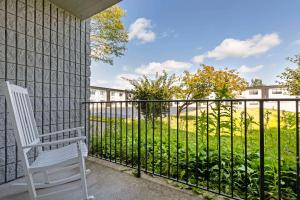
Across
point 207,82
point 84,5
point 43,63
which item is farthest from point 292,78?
point 43,63

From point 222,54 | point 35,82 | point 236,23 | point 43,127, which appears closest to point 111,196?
point 43,127

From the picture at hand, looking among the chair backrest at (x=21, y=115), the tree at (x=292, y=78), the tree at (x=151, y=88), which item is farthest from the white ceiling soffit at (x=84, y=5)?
the tree at (x=292, y=78)

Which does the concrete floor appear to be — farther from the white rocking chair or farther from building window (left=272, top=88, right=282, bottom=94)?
building window (left=272, top=88, right=282, bottom=94)

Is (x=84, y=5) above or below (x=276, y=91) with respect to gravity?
above

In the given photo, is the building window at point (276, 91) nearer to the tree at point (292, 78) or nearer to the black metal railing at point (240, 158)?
the tree at point (292, 78)

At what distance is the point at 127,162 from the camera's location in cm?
243

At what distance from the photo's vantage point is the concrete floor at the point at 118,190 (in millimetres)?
1603

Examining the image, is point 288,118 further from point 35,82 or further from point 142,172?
point 35,82

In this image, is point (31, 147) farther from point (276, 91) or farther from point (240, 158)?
point (276, 91)

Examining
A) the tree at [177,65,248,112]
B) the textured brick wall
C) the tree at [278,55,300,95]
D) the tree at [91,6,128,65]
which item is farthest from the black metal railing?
the tree at [278,55,300,95]

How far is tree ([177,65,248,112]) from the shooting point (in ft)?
22.1

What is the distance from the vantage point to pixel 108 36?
7379mm

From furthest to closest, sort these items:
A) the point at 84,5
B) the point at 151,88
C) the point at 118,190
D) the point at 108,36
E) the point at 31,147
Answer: the point at 108,36 → the point at 151,88 → the point at 84,5 → the point at 118,190 → the point at 31,147

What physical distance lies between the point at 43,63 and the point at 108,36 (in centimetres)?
555
